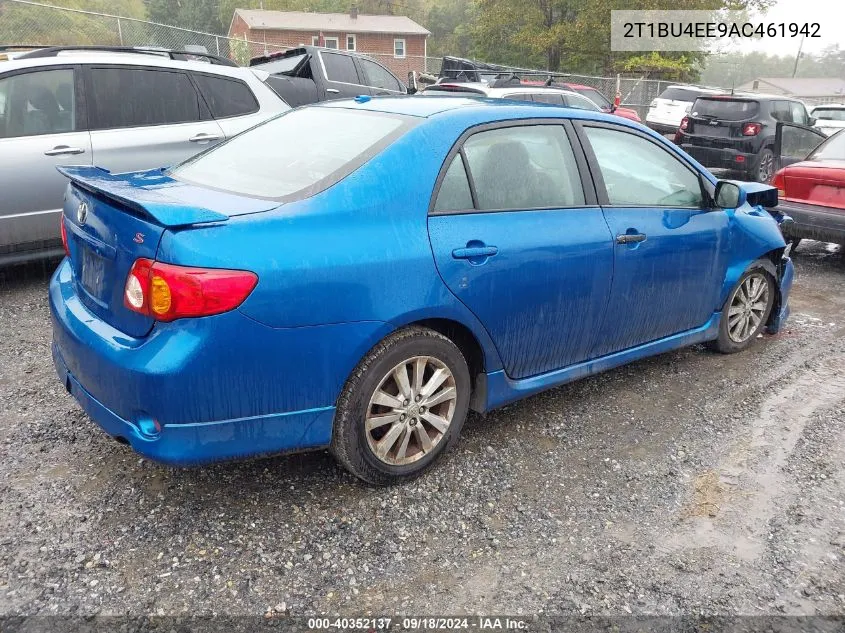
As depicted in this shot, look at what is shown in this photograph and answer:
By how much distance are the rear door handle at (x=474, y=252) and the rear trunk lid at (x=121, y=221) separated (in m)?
0.78

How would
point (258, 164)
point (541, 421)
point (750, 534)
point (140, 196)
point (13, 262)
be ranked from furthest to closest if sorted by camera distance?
1. point (13, 262)
2. point (541, 421)
3. point (258, 164)
4. point (750, 534)
5. point (140, 196)

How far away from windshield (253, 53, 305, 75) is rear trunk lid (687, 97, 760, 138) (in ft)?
24.7

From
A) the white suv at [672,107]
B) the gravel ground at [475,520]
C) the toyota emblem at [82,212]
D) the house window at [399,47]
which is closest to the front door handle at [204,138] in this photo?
the gravel ground at [475,520]

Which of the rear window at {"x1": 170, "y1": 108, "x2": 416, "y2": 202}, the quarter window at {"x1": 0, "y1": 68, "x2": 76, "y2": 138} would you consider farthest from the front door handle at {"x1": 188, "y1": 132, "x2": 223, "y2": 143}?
the rear window at {"x1": 170, "y1": 108, "x2": 416, "y2": 202}

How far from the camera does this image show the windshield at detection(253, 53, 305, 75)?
1016 centimetres

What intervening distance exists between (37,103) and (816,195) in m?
7.00

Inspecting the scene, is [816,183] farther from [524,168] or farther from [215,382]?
[215,382]

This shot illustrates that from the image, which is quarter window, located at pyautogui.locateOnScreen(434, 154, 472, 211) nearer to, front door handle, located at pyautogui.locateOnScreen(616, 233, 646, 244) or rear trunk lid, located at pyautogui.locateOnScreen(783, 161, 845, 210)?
front door handle, located at pyautogui.locateOnScreen(616, 233, 646, 244)

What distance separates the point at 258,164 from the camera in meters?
3.24

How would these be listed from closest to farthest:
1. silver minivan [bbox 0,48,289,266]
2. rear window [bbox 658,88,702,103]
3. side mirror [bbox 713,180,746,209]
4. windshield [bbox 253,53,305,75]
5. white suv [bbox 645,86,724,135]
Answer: side mirror [bbox 713,180,746,209], silver minivan [bbox 0,48,289,266], windshield [bbox 253,53,305,75], white suv [bbox 645,86,724,135], rear window [bbox 658,88,702,103]

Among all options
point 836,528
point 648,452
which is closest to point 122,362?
point 648,452

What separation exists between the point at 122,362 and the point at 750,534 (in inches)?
98.4

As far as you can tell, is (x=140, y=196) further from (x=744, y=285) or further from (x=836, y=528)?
(x=744, y=285)

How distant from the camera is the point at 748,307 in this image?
4.69 metres
